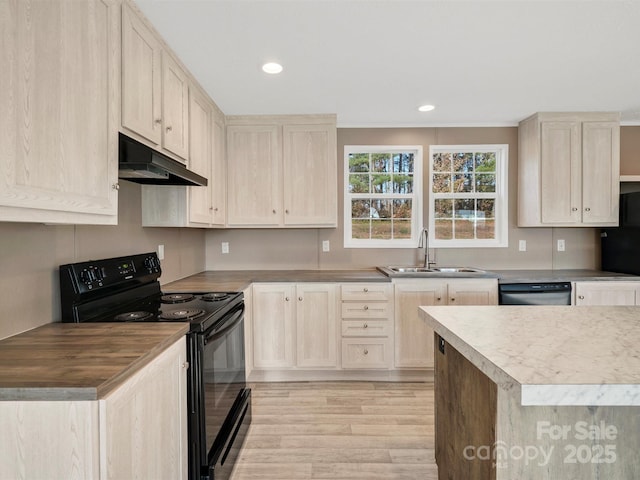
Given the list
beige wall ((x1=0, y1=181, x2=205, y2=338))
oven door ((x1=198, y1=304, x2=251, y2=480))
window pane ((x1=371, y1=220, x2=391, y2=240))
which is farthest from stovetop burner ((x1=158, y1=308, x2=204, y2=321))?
window pane ((x1=371, y1=220, x2=391, y2=240))

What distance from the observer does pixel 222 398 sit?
1.79m

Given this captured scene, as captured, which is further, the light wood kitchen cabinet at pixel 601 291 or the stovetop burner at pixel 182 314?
the light wood kitchen cabinet at pixel 601 291

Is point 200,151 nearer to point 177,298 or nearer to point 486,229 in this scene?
point 177,298

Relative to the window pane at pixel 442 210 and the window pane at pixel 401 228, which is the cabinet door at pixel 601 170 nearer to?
the window pane at pixel 442 210

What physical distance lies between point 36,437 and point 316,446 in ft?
5.18

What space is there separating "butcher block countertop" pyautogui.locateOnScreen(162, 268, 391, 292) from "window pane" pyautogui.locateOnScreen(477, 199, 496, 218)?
51.0 inches

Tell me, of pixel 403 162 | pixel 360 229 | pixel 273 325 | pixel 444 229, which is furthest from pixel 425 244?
pixel 273 325

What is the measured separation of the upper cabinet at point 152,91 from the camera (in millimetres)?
1527

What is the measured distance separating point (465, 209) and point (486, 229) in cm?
31

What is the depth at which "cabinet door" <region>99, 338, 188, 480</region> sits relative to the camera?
92 centimetres

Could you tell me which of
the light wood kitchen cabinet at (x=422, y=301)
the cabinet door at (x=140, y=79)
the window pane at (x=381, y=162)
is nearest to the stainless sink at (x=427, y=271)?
the light wood kitchen cabinet at (x=422, y=301)

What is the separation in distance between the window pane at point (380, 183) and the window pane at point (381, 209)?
0.12m

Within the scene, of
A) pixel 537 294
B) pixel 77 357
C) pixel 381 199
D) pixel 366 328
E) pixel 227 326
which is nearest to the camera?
pixel 77 357

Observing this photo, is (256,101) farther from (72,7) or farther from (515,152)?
(515,152)
